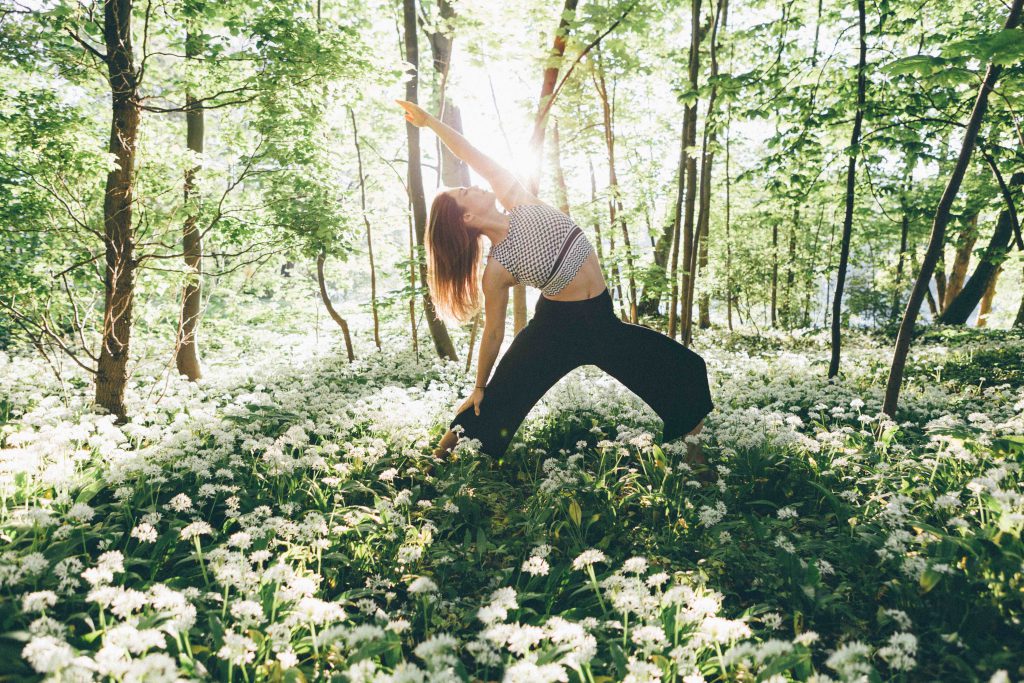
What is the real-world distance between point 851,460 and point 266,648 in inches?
171

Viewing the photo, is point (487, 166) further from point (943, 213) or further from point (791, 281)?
point (791, 281)

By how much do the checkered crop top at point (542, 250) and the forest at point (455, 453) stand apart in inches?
23.2

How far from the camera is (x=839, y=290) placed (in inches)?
288

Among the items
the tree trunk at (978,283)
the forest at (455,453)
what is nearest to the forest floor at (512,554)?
the forest at (455,453)

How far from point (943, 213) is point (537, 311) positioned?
3.77 m

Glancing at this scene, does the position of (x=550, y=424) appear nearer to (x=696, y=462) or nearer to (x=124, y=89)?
(x=696, y=462)

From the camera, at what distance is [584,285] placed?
12.8ft

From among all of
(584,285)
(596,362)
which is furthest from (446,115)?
(596,362)

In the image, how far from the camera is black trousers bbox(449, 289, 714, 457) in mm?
3900

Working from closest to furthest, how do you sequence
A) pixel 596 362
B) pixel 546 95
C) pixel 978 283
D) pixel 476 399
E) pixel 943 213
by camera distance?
pixel 596 362
pixel 476 399
pixel 943 213
pixel 546 95
pixel 978 283

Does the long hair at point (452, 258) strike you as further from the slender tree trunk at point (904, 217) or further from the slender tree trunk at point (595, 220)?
the slender tree trunk at point (595, 220)

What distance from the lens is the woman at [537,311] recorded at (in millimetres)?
3779

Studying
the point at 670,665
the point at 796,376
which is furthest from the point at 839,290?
the point at 670,665

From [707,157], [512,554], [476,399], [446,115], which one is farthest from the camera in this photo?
[707,157]
